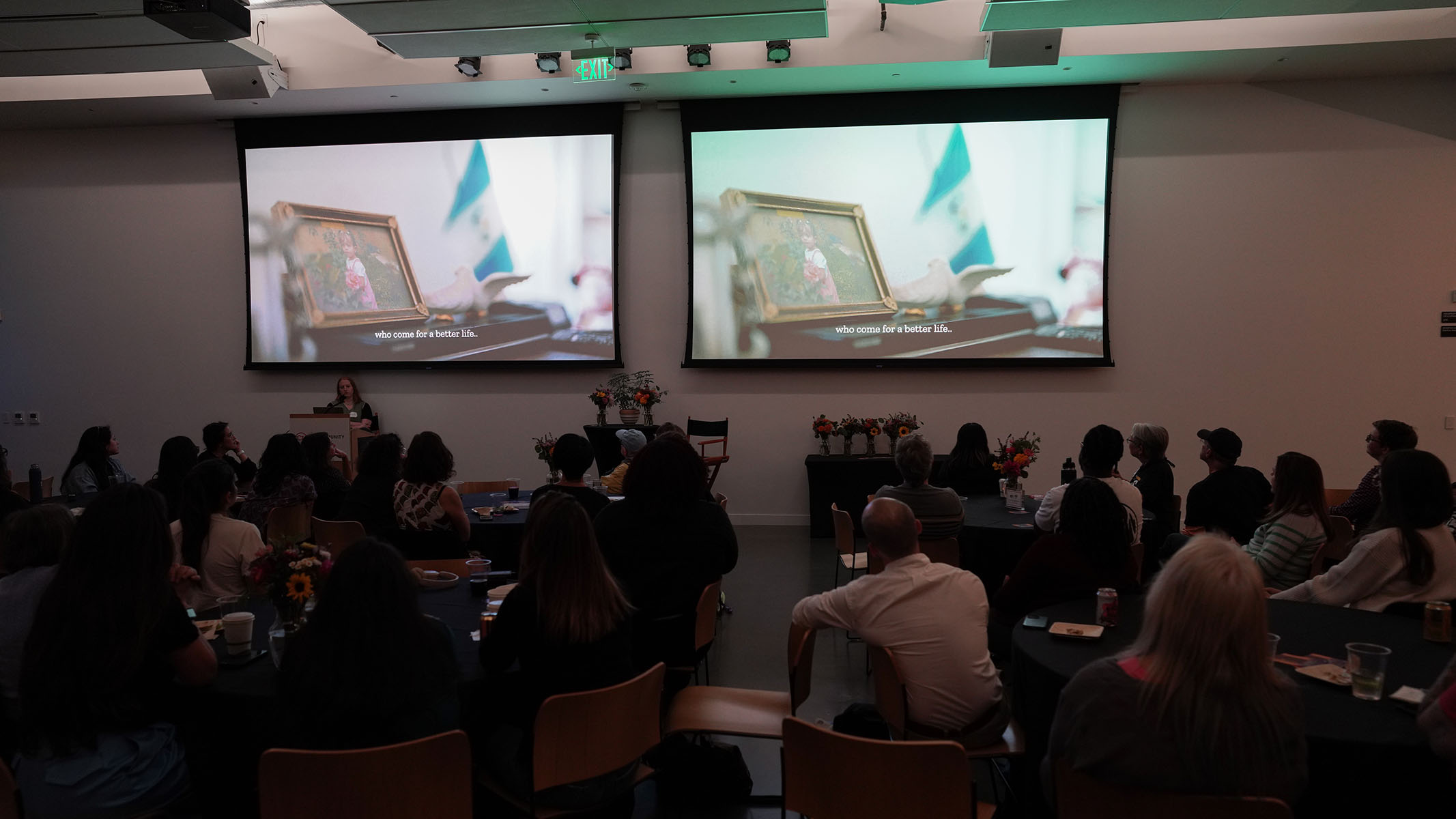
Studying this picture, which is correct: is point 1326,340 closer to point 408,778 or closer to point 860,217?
point 860,217

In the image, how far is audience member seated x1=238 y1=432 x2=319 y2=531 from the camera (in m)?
5.00

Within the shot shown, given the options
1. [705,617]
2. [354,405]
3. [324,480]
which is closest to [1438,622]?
[705,617]

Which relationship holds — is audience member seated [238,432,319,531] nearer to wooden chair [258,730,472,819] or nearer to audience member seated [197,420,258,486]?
audience member seated [197,420,258,486]

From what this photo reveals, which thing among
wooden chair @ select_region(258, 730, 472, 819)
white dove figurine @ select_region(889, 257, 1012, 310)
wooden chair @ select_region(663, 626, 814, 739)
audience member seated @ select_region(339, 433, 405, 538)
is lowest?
wooden chair @ select_region(663, 626, 814, 739)

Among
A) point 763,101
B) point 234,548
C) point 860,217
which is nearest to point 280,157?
point 763,101

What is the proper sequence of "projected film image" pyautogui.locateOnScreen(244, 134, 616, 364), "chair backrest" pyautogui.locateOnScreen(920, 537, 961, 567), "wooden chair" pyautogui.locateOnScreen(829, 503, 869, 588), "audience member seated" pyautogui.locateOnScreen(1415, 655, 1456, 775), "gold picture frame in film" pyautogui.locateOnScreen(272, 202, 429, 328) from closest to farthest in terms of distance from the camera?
"audience member seated" pyautogui.locateOnScreen(1415, 655, 1456, 775) < "chair backrest" pyautogui.locateOnScreen(920, 537, 961, 567) < "wooden chair" pyautogui.locateOnScreen(829, 503, 869, 588) < "projected film image" pyautogui.locateOnScreen(244, 134, 616, 364) < "gold picture frame in film" pyautogui.locateOnScreen(272, 202, 429, 328)

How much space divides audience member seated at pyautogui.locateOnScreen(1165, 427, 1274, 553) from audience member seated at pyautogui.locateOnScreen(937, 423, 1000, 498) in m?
1.26

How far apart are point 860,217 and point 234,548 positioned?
6.40 m

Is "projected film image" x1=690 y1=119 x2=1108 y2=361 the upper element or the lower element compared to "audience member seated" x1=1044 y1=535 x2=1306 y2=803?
upper

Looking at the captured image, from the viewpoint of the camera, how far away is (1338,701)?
7.87ft

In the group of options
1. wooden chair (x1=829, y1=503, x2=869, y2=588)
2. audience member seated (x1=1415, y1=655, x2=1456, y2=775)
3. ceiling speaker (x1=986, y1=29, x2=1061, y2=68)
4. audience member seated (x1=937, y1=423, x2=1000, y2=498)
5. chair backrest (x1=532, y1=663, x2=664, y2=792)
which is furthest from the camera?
ceiling speaker (x1=986, y1=29, x2=1061, y2=68)

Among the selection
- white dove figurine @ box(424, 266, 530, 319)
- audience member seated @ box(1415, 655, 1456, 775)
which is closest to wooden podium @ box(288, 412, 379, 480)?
white dove figurine @ box(424, 266, 530, 319)

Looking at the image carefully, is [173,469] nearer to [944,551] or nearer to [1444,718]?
[944,551]

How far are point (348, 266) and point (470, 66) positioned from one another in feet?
8.77
